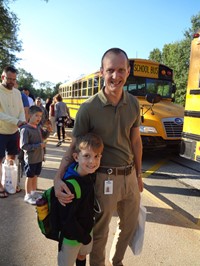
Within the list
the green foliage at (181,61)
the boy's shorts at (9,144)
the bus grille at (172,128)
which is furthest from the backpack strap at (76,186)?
the green foliage at (181,61)

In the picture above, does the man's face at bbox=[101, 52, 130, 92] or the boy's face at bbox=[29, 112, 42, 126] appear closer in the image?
the man's face at bbox=[101, 52, 130, 92]

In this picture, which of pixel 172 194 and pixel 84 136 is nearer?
pixel 84 136

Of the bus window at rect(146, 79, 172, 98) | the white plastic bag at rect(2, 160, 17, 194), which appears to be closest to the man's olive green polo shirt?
the white plastic bag at rect(2, 160, 17, 194)

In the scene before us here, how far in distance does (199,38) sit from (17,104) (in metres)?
2.91

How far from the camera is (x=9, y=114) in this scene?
12.2 feet

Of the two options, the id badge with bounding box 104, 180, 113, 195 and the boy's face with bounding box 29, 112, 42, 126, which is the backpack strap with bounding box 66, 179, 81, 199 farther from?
the boy's face with bounding box 29, 112, 42, 126

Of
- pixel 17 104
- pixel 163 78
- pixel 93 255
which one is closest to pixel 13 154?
pixel 17 104

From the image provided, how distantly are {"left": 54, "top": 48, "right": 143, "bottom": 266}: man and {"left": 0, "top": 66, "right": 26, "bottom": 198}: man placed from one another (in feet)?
6.50

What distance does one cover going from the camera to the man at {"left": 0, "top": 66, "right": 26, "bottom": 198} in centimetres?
360

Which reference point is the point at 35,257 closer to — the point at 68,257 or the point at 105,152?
the point at 68,257

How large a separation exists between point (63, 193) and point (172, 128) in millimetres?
4835

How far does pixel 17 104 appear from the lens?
3844 mm

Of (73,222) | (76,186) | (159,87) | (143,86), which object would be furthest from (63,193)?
(159,87)

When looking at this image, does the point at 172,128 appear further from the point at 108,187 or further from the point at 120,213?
the point at 108,187
